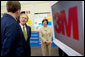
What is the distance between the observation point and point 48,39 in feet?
10.8

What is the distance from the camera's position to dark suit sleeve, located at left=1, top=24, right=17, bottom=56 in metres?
1.14

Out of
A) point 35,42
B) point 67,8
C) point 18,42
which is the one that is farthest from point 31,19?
point 67,8

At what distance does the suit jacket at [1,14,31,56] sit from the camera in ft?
3.75

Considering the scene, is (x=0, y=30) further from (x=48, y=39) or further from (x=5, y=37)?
(x=48, y=39)

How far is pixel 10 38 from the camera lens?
115cm

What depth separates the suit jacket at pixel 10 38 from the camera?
3.75ft

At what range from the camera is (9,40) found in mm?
1153

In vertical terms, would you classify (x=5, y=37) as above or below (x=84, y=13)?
below

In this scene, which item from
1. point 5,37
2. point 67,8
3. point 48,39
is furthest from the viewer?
point 48,39

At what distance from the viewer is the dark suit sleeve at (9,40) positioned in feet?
3.73

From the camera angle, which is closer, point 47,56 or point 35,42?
point 47,56

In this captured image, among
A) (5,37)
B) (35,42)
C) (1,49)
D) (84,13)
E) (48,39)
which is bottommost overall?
(35,42)

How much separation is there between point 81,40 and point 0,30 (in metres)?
0.92

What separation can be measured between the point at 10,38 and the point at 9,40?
2 cm
